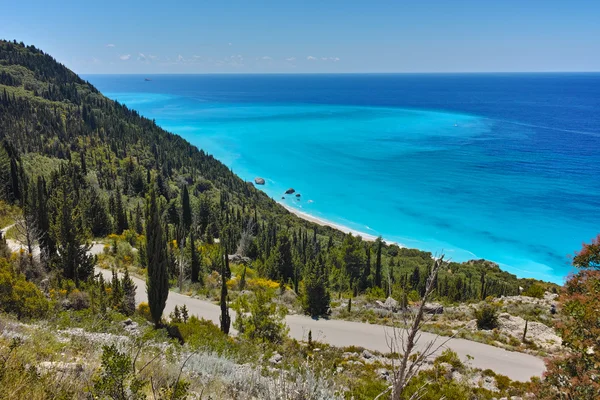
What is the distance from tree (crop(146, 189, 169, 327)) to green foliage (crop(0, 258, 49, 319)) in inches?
172

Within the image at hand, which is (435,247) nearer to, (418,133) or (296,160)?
(296,160)

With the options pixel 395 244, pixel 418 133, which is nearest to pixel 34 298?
pixel 395 244

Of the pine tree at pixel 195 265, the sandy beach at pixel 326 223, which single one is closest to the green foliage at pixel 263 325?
the pine tree at pixel 195 265

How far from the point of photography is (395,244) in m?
58.8

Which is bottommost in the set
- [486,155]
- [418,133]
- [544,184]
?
[544,184]

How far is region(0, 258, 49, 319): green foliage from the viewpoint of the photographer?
14.0m

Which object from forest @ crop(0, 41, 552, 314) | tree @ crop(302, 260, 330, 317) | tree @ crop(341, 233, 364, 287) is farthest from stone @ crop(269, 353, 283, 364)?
tree @ crop(341, 233, 364, 287)

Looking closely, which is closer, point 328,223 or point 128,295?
point 128,295

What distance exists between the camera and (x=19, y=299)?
47.2 ft

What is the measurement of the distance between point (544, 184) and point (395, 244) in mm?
43800

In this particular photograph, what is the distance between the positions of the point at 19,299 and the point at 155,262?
5.40 m

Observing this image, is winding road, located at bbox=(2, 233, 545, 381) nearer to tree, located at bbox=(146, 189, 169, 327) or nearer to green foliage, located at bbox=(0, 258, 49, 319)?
tree, located at bbox=(146, 189, 169, 327)

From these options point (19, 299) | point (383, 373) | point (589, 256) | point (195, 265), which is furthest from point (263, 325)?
point (195, 265)

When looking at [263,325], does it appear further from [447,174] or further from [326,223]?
[447,174]
